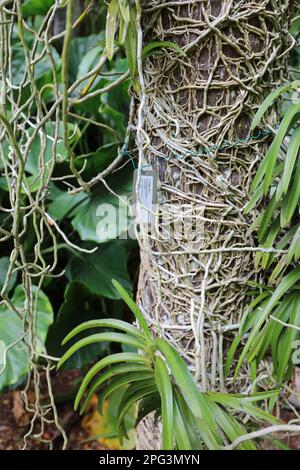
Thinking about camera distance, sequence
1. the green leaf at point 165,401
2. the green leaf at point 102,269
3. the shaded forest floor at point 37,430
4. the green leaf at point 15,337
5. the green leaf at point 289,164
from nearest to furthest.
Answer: the green leaf at point 165,401
the green leaf at point 289,164
the green leaf at point 15,337
the green leaf at point 102,269
the shaded forest floor at point 37,430

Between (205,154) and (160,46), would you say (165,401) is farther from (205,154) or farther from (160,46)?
(160,46)

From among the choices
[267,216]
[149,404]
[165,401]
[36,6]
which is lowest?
[149,404]

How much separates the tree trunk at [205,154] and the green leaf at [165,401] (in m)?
0.13

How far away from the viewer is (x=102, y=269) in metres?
1.51

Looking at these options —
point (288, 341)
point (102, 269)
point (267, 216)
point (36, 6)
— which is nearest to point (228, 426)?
point (288, 341)

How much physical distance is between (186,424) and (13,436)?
134cm

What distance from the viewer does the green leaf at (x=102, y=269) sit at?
4.75 ft

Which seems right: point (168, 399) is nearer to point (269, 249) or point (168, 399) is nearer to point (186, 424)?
point (186, 424)

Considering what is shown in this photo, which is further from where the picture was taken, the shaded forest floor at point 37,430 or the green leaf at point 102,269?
the shaded forest floor at point 37,430

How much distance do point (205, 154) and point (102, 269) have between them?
0.78 metres

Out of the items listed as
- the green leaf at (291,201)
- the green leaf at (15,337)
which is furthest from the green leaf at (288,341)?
the green leaf at (15,337)

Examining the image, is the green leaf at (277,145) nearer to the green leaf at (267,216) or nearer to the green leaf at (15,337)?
the green leaf at (267,216)

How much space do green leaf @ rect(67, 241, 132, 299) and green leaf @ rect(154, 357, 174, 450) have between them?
74 centimetres
